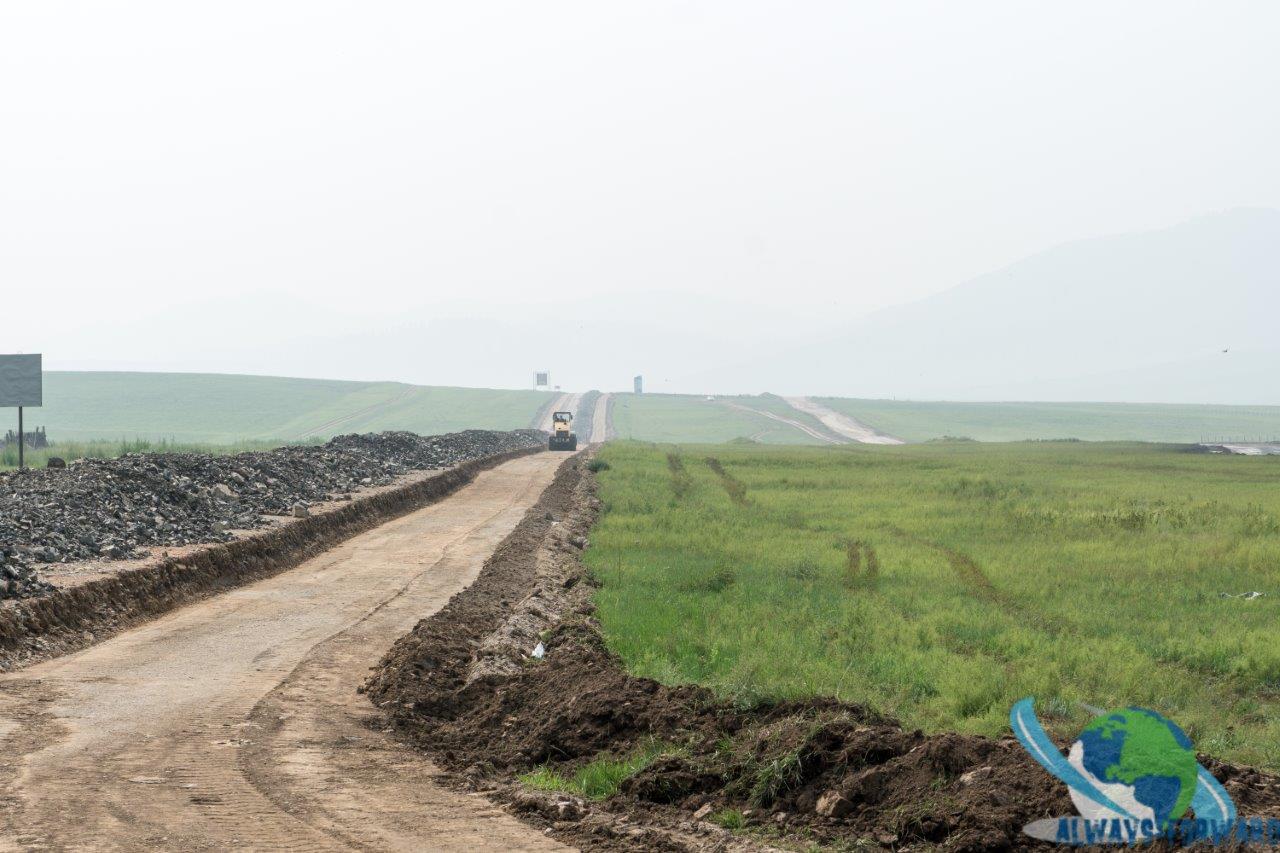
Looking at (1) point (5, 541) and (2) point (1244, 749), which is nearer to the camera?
(2) point (1244, 749)

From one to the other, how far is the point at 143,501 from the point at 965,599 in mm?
18678

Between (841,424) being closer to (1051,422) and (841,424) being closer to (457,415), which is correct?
(1051,422)

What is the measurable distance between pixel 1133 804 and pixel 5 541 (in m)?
19.1

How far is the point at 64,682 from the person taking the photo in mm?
13617

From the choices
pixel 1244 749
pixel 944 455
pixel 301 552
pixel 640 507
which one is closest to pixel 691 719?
pixel 1244 749

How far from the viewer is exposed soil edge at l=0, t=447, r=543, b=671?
15867 millimetres

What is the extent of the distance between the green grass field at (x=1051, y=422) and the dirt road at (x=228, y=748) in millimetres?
124415

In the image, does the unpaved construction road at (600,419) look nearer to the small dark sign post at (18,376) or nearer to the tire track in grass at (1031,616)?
the small dark sign post at (18,376)

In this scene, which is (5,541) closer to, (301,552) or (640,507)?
(301,552)

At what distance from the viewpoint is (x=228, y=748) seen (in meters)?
10.7

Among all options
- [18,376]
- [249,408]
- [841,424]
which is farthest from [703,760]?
[249,408]

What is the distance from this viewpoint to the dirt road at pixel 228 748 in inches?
333

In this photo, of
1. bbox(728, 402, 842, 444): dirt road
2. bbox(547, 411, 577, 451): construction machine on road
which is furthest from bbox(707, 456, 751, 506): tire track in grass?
bbox(728, 402, 842, 444): dirt road

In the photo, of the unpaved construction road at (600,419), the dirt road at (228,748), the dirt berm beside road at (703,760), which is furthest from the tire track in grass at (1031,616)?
the unpaved construction road at (600,419)
